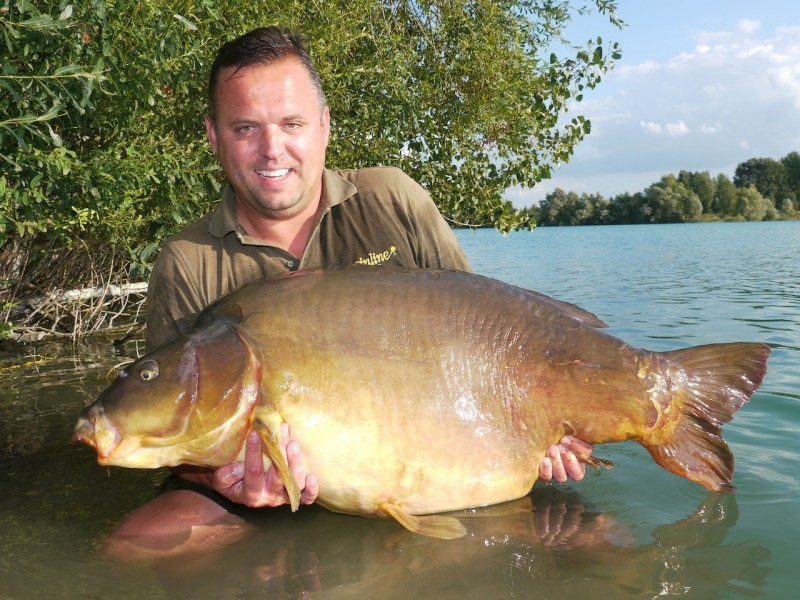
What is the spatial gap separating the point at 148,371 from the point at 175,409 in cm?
15

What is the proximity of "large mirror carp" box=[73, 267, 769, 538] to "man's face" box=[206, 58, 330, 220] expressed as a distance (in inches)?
24.0

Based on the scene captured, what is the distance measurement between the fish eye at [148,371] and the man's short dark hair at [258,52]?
129cm

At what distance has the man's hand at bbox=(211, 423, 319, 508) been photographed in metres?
2.33

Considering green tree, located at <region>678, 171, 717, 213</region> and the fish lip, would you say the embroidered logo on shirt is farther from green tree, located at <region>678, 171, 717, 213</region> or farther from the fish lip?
green tree, located at <region>678, 171, 717, 213</region>

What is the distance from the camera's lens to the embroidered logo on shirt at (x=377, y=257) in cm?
320

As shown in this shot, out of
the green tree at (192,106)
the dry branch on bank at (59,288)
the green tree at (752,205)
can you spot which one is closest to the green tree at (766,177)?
the green tree at (752,205)

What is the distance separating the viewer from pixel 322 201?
3264 millimetres

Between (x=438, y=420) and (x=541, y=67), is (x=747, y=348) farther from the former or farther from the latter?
(x=541, y=67)

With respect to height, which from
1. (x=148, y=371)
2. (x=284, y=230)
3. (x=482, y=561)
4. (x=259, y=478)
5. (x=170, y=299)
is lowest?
(x=482, y=561)

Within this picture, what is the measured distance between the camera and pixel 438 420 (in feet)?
8.01

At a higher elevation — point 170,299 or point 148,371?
point 170,299

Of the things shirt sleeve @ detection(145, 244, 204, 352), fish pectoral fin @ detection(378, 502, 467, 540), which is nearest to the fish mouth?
shirt sleeve @ detection(145, 244, 204, 352)

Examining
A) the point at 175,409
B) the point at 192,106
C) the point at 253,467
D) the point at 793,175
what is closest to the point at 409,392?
the point at 253,467

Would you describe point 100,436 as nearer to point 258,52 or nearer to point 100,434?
point 100,434
